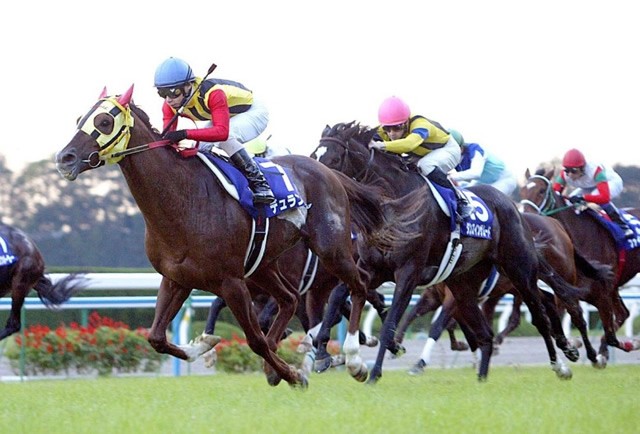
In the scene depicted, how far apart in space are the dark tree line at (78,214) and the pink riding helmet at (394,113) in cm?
1556

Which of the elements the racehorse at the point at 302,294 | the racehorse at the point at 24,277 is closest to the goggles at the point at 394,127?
the racehorse at the point at 302,294

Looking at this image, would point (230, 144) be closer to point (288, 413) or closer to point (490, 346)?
point (288, 413)

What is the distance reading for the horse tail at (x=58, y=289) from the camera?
408 inches

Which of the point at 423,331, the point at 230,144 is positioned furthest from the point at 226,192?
the point at 423,331

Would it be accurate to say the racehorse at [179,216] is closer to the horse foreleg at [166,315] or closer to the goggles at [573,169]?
the horse foreleg at [166,315]

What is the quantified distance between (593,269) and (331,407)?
212 inches

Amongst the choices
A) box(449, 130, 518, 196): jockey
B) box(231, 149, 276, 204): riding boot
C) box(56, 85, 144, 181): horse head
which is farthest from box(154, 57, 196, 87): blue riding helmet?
box(449, 130, 518, 196): jockey

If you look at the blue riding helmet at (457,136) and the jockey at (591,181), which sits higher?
the blue riding helmet at (457,136)

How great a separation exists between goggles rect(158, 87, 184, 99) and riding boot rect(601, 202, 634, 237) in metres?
5.84

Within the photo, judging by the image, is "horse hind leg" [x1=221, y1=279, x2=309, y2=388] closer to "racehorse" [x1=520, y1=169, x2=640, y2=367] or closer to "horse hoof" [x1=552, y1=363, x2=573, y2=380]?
"horse hoof" [x1=552, y1=363, x2=573, y2=380]

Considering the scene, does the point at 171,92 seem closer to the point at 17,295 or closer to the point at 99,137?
the point at 99,137

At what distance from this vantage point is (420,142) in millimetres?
8008

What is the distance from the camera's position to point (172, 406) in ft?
18.8

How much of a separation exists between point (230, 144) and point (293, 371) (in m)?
1.36
